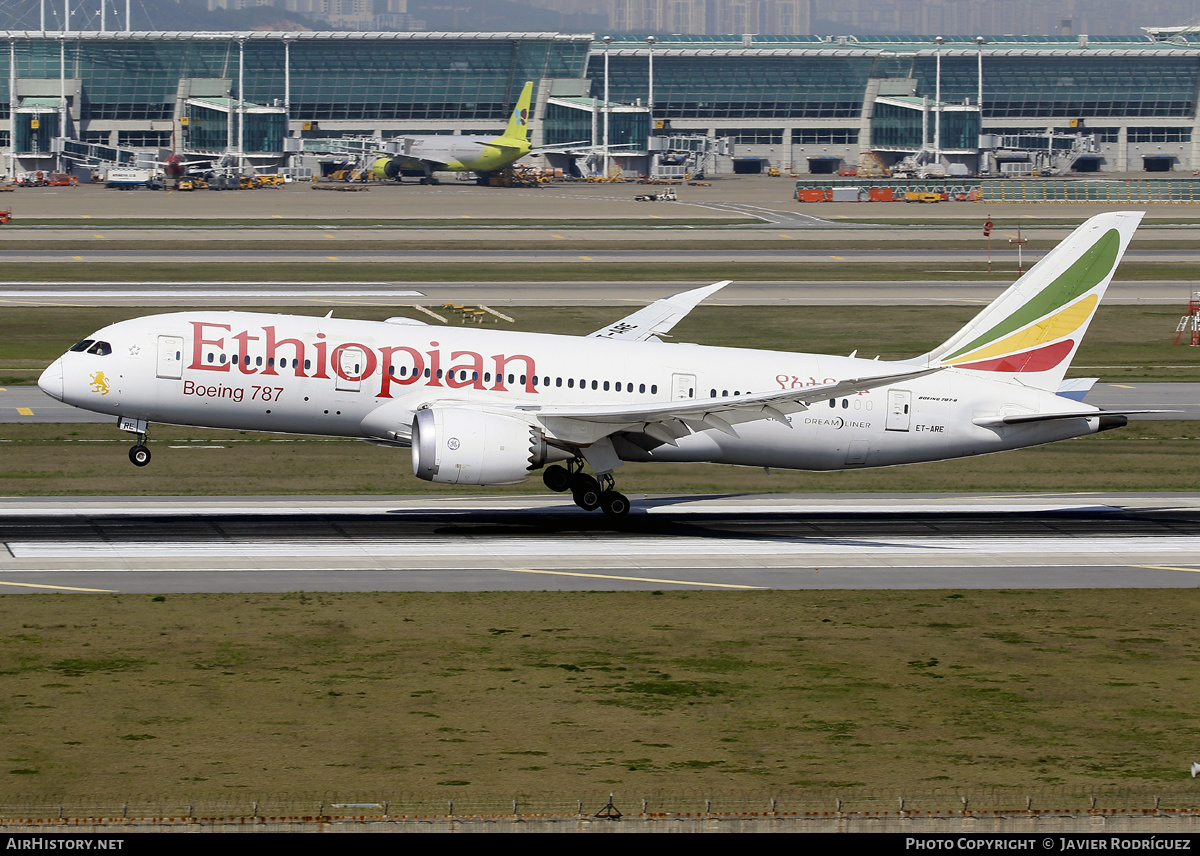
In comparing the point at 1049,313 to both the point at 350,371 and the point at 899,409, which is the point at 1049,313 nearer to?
the point at 899,409

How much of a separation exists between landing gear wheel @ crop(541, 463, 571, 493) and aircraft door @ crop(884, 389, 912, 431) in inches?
407

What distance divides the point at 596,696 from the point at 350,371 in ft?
59.2

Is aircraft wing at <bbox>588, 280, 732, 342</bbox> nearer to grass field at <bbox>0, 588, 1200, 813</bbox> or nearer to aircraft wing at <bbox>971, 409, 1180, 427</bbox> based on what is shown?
aircraft wing at <bbox>971, 409, 1180, 427</bbox>

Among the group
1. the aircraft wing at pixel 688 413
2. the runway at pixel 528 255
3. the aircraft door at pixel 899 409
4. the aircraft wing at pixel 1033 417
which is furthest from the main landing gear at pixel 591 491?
the runway at pixel 528 255

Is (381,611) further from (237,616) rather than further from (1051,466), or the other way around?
(1051,466)

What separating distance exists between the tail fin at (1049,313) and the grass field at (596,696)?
11054 millimetres

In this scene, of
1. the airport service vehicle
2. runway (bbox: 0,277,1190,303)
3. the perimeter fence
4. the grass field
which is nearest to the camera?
the perimeter fence

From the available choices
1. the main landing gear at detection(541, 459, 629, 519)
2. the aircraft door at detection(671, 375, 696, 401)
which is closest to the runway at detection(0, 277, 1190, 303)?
the main landing gear at detection(541, 459, 629, 519)

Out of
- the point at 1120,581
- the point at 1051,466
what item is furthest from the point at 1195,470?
the point at 1120,581

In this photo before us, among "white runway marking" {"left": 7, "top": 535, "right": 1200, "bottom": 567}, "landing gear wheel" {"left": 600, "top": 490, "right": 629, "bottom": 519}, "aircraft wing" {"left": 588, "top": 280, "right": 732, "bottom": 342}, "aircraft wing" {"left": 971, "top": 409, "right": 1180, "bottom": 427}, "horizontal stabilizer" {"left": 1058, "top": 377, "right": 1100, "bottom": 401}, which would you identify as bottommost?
"white runway marking" {"left": 7, "top": 535, "right": 1200, "bottom": 567}

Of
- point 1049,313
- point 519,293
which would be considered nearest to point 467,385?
point 1049,313

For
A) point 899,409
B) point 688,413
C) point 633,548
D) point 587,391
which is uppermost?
point 587,391

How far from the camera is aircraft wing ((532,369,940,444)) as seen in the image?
4091 cm

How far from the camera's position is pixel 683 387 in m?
45.7
